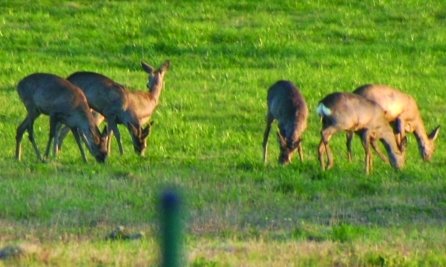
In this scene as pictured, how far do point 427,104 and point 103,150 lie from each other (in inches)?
296

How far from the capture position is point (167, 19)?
28219 millimetres

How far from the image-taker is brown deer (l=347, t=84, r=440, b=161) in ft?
61.5

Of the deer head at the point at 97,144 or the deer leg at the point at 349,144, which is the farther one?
the deer leg at the point at 349,144

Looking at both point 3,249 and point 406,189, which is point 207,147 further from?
point 3,249

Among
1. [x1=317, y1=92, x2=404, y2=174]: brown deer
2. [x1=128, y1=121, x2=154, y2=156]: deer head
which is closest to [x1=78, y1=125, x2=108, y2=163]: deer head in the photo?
[x1=128, y1=121, x2=154, y2=156]: deer head

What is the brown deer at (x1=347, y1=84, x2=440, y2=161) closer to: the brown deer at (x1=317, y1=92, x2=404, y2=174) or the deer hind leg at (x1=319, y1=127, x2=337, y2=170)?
the brown deer at (x1=317, y1=92, x2=404, y2=174)

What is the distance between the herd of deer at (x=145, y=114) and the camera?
17172 mm

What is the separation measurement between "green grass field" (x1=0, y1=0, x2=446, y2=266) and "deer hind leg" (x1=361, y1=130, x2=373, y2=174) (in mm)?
235

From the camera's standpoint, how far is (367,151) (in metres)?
17.1

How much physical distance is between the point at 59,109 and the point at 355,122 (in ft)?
13.3

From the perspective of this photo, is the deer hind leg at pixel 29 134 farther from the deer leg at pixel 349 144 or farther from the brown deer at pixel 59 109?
the deer leg at pixel 349 144

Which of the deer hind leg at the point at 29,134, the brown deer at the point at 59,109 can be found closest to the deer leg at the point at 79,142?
the brown deer at the point at 59,109

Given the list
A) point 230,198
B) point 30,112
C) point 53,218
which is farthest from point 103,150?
point 53,218

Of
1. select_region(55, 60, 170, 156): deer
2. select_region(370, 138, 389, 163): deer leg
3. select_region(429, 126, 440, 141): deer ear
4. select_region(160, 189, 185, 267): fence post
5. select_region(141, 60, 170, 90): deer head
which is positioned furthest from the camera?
select_region(141, 60, 170, 90): deer head
